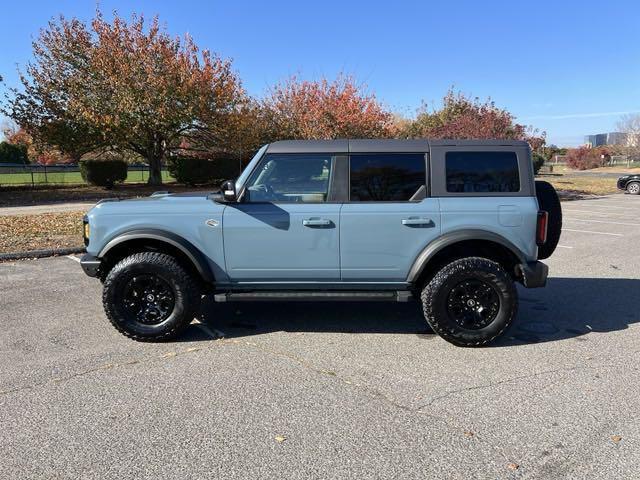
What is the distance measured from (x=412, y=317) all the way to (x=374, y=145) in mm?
1907

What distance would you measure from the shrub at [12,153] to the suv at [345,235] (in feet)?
191

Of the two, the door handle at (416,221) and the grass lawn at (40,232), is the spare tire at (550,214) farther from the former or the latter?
the grass lawn at (40,232)

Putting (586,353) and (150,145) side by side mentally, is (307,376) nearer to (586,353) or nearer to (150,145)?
(586,353)

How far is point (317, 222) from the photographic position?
14.6 ft

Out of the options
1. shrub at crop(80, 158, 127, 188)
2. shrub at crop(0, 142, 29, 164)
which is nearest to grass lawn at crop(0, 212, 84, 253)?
shrub at crop(80, 158, 127, 188)

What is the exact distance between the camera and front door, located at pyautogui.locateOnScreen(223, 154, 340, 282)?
4.50m

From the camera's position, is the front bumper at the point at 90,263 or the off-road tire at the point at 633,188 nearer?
the front bumper at the point at 90,263

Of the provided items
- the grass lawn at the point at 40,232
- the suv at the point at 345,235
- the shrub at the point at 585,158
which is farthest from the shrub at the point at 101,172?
the shrub at the point at 585,158

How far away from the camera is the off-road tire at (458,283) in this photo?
443 cm

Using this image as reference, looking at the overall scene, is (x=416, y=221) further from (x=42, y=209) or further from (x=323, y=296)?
(x=42, y=209)

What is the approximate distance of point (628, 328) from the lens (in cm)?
507

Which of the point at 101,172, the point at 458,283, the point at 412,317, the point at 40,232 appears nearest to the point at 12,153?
the point at 101,172

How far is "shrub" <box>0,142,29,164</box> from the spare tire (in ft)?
197

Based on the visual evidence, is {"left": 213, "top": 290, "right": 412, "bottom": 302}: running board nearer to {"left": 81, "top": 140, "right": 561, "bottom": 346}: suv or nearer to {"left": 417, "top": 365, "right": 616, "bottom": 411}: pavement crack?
{"left": 81, "top": 140, "right": 561, "bottom": 346}: suv
